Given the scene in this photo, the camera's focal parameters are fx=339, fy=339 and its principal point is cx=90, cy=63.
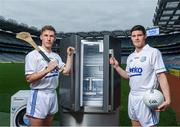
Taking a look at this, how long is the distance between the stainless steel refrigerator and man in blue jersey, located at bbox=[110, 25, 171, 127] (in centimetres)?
104

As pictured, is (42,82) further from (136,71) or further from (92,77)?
(92,77)

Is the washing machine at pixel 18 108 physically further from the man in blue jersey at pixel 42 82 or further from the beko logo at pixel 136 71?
the beko logo at pixel 136 71

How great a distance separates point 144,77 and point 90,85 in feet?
4.68

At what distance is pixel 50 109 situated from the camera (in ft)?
12.0

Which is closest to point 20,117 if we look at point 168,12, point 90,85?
point 90,85

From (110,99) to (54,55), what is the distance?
127cm

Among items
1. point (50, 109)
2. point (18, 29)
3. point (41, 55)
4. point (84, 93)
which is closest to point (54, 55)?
point (41, 55)

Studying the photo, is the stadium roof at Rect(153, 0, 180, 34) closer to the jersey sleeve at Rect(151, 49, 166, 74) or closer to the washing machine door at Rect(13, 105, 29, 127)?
the washing machine door at Rect(13, 105, 29, 127)

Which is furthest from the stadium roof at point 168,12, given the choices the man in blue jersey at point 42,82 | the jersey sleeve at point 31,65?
the jersey sleeve at point 31,65

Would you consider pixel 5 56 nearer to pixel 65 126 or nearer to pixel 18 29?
pixel 18 29

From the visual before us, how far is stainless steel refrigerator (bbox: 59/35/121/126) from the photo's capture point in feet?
14.9

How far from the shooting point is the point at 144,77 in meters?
3.38

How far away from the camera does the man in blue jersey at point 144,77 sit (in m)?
3.35

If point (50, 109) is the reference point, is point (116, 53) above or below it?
above
